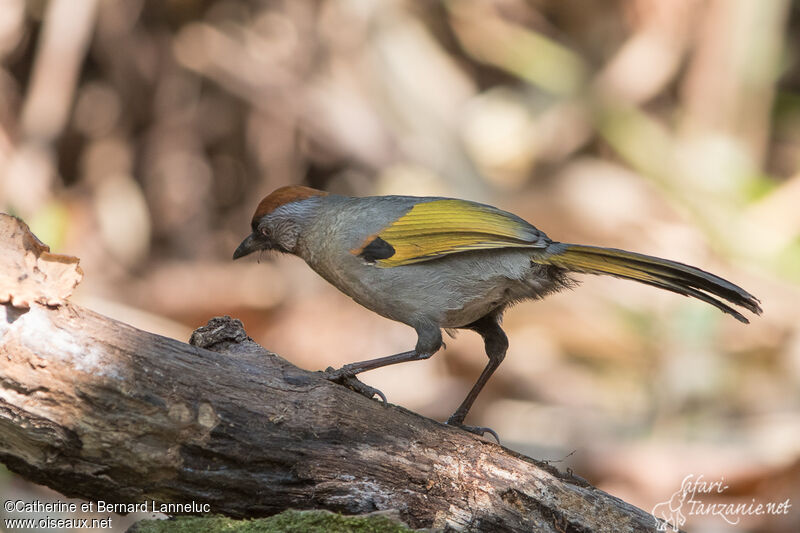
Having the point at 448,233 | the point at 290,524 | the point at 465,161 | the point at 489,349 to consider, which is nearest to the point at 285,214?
the point at 448,233

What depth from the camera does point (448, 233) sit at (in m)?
3.74

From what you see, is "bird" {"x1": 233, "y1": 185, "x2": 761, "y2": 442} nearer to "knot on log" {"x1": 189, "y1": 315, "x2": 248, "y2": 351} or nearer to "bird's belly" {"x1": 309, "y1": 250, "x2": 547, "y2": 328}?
"bird's belly" {"x1": 309, "y1": 250, "x2": 547, "y2": 328}

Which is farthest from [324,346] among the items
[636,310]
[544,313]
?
[636,310]

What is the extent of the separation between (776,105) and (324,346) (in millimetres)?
5673

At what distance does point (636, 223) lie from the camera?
8.12 m

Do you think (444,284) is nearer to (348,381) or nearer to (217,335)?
(348,381)

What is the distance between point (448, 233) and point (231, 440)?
144cm

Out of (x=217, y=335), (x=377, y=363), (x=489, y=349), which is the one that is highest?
(x=489, y=349)

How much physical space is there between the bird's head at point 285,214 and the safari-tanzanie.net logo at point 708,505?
2.85 meters

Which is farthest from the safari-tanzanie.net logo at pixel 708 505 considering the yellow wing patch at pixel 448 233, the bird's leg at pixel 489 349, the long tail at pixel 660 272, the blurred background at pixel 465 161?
the yellow wing patch at pixel 448 233

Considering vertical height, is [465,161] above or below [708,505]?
above

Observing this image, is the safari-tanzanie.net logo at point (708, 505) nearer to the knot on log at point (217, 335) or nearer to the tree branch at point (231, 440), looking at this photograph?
the tree branch at point (231, 440)

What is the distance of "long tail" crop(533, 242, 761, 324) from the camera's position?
3.23m

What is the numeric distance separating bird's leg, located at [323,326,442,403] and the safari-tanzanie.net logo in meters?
2.33
